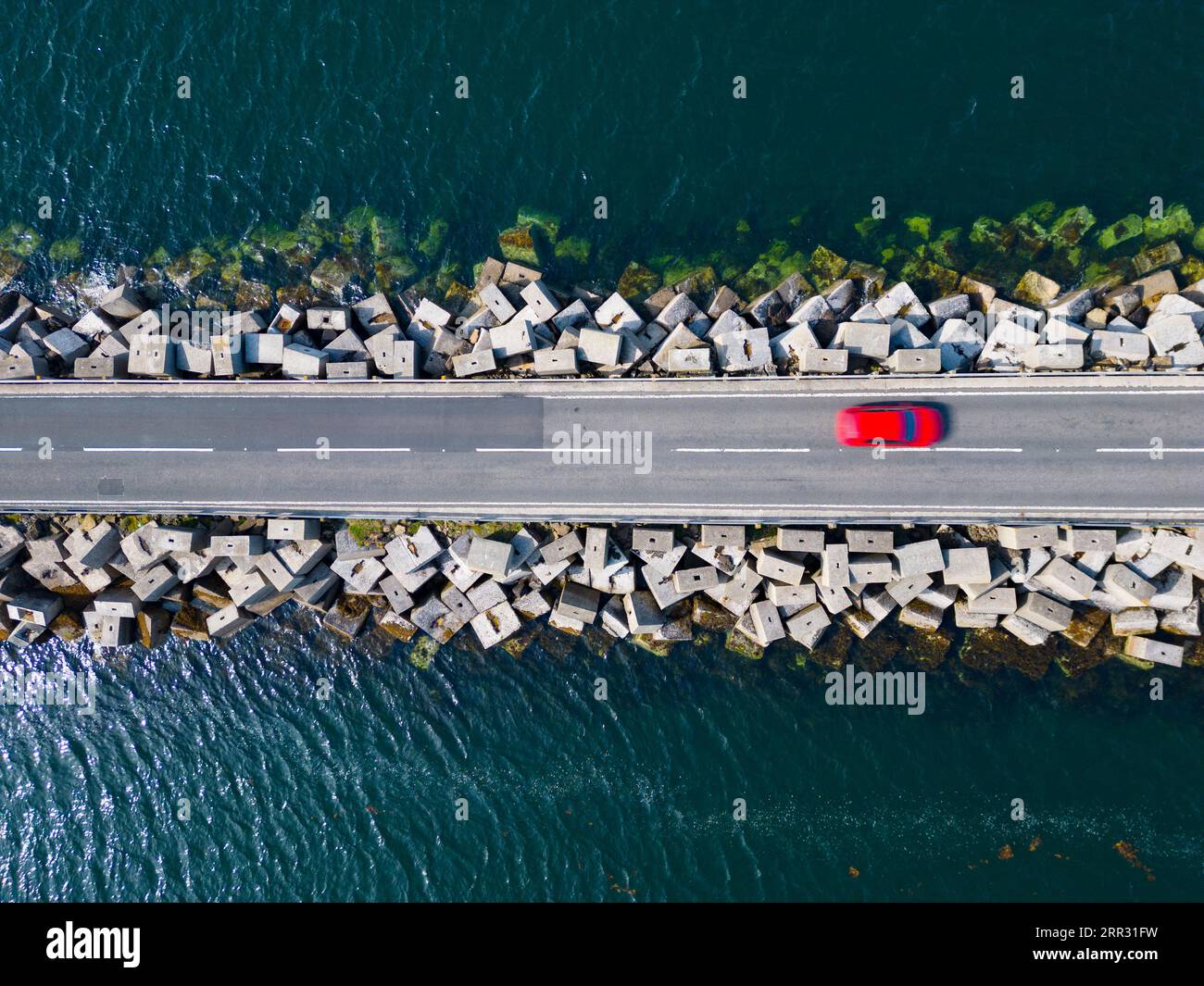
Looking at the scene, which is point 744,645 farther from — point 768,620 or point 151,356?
point 151,356

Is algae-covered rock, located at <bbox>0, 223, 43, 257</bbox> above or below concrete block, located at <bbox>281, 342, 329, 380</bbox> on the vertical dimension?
above

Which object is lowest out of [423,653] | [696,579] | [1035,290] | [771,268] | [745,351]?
[423,653]

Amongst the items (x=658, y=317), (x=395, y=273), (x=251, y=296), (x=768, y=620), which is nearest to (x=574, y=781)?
(x=768, y=620)

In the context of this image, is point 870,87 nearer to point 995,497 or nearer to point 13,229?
point 995,497

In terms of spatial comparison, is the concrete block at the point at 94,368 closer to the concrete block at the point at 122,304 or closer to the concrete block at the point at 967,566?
the concrete block at the point at 122,304

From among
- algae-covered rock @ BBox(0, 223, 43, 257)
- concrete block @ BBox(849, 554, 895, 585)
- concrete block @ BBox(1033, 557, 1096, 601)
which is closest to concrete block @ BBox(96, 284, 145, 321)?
algae-covered rock @ BBox(0, 223, 43, 257)

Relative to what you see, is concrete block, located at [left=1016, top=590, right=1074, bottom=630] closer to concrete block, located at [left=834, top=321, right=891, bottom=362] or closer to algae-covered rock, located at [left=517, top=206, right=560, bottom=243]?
concrete block, located at [left=834, top=321, right=891, bottom=362]
